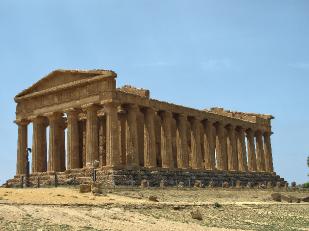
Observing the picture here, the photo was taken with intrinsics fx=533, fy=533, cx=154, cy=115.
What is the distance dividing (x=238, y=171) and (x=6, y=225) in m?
53.0

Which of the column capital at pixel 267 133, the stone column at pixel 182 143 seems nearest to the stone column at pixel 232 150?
the column capital at pixel 267 133

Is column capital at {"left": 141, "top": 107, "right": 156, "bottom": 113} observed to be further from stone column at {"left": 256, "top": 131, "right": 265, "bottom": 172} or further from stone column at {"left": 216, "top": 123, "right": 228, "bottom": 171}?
stone column at {"left": 256, "top": 131, "right": 265, "bottom": 172}

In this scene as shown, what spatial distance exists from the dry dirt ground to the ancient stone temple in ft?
44.6

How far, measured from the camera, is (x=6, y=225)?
22.5 metres

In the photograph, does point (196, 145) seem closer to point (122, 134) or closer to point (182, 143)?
point (182, 143)

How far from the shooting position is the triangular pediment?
53.7 meters

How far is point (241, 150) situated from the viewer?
7669 cm

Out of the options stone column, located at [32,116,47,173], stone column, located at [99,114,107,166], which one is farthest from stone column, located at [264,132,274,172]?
stone column, located at [32,116,47,173]

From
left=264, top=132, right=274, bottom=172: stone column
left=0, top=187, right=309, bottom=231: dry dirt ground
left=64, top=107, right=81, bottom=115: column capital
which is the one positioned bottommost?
left=0, top=187, right=309, bottom=231: dry dirt ground

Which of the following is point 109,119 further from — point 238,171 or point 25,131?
point 238,171

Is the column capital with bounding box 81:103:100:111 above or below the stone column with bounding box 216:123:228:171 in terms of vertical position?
above

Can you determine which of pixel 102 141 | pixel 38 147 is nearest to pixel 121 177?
pixel 102 141

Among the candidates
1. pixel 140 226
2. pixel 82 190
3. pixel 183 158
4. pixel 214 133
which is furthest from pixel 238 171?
pixel 140 226

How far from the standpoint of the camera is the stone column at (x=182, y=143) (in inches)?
2432
